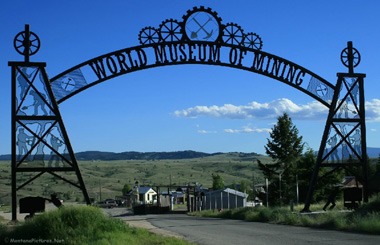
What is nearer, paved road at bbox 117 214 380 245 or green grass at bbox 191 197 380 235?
paved road at bbox 117 214 380 245

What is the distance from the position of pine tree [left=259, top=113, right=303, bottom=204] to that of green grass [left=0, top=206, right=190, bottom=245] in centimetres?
4380

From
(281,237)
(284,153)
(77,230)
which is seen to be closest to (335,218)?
(281,237)

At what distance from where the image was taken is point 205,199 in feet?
199

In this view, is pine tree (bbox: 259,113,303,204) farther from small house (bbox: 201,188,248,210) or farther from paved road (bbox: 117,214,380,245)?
paved road (bbox: 117,214,380,245)

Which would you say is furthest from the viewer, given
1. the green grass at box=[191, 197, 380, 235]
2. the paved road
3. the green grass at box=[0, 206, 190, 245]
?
the green grass at box=[191, 197, 380, 235]

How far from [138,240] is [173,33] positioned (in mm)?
8456

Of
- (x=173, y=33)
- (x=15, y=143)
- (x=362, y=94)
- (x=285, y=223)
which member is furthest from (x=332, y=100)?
(x=15, y=143)

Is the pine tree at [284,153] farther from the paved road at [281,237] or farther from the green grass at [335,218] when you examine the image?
the paved road at [281,237]

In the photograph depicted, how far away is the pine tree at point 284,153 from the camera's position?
189 ft

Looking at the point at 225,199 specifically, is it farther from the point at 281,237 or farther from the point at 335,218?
the point at 281,237

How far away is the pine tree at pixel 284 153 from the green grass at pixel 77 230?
43.8 metres

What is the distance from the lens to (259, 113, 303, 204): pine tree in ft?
189

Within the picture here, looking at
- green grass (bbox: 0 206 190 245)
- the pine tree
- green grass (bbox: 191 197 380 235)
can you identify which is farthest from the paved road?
the pine tree

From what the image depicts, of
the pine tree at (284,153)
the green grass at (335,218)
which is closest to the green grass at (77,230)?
the green grass at (335,218)
